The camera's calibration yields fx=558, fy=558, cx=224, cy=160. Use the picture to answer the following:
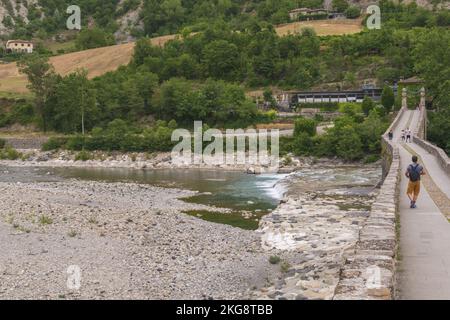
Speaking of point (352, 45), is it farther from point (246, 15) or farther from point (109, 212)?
point (109, 212)

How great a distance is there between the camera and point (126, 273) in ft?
56.0

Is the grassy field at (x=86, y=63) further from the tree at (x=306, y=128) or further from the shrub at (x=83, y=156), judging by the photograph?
the tree at (x=306, y=128)

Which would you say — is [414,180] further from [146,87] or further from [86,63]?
[86,63]

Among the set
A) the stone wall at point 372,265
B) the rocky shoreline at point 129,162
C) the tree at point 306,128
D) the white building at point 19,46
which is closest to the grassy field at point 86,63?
the white building at point 19,46

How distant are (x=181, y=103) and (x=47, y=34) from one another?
390 feet

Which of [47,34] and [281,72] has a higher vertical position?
[47,34]

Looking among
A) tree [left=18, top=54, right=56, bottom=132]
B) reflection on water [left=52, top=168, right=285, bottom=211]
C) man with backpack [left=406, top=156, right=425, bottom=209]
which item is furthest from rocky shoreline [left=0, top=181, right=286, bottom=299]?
tree [left=18, top=54, right=56, bottom=132]

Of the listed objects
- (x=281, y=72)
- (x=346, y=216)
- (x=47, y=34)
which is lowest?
(x=346, y=216)

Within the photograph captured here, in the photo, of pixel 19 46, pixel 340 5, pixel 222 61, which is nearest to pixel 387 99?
pixel 222 61

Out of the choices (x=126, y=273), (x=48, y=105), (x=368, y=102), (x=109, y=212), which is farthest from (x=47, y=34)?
(x=126, y=273)

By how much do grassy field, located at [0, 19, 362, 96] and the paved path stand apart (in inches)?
3879

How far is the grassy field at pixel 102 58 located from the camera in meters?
112

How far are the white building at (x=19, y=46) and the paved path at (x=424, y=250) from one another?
15644 centimetres

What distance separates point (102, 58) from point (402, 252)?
4531 inches
